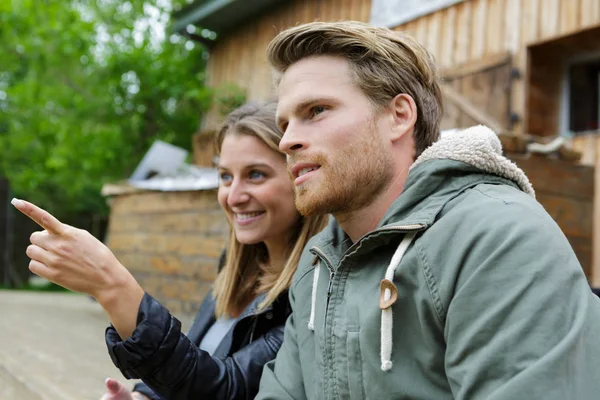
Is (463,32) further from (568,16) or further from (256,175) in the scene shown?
(256,175)

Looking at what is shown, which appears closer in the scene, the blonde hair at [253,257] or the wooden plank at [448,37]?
the blonde hair at [253,257]

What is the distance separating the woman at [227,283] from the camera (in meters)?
1.58

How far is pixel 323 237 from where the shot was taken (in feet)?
5.34

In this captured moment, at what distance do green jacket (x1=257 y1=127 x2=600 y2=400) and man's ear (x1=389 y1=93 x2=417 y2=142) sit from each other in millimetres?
128

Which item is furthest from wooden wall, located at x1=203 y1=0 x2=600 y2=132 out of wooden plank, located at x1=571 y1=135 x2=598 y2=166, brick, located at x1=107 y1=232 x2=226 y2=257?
brick, located at x1=107 y1=232 x2=226 y2=257

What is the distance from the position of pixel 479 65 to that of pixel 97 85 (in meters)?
6.99

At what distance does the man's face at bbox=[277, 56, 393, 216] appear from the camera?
4.73 ft

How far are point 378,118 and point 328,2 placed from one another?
7.68 meters

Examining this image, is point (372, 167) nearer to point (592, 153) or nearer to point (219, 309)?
point (219, 309)

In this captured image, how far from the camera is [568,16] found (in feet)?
18.2

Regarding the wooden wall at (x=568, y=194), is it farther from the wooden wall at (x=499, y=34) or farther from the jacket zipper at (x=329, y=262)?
the jacket zipper at (x=329, y=262)

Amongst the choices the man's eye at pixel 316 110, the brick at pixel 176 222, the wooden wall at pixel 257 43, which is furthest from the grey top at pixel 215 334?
the wooden wall at pixel 257 43

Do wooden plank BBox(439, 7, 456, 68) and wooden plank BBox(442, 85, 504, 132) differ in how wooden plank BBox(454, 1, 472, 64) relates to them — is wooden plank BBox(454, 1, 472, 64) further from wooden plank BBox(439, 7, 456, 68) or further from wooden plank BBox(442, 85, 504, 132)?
wooden plank BBox(442, 85, 504, 132)

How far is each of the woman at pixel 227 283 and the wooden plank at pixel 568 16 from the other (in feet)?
13.9
